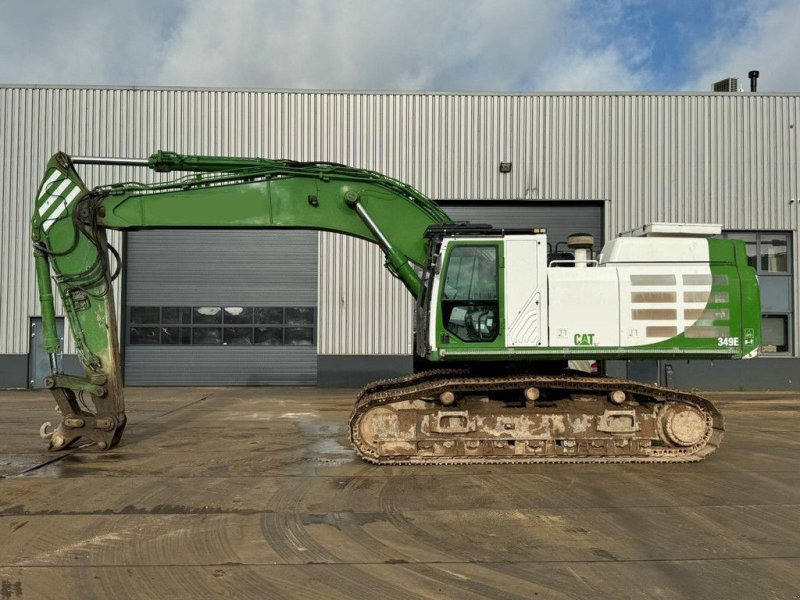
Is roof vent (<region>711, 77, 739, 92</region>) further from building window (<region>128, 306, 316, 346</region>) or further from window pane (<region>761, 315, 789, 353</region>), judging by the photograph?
building window (<region>128, 306, 316, 346</region>)

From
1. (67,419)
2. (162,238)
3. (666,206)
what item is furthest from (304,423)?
(666,206)

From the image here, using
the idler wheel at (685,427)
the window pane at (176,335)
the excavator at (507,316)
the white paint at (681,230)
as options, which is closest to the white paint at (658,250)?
the excavator at (507,316)

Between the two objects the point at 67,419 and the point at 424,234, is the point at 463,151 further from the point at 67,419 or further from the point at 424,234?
the point at 67,419

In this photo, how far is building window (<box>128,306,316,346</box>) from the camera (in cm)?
2011

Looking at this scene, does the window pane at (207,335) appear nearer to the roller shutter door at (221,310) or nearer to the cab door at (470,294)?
the roller shutter door at (221,310)

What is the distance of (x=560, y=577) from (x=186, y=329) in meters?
17.4

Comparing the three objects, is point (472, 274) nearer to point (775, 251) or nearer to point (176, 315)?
point (176, 315)

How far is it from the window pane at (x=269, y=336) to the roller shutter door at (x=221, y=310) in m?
0.03

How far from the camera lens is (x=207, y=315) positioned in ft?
66.2

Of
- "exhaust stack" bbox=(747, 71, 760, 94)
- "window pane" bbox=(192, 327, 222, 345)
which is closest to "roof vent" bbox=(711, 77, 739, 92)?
"exhaust stack" bbox=(747, 71, 760, 94)

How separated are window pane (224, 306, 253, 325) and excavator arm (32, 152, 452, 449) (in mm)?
11279

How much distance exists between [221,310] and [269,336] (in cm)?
172

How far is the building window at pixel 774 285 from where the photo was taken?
1992cm

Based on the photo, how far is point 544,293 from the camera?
7895 millimetres
